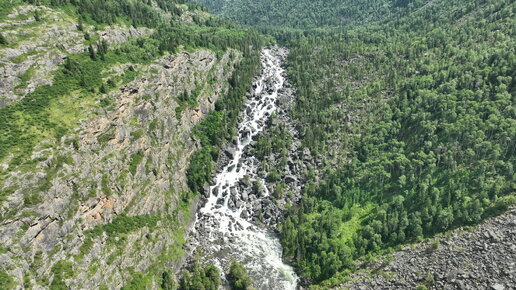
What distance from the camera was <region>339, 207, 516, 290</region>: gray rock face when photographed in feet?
239

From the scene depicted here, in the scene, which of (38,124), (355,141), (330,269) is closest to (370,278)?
(330,269)

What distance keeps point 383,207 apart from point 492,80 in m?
70.5

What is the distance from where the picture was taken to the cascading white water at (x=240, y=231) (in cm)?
9081

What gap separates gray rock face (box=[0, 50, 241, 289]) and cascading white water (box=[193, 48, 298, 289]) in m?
8.92

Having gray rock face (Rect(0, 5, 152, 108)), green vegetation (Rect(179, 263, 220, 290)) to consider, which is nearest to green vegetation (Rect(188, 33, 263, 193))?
green vegetation (Rect(179, 263, 220, 290))

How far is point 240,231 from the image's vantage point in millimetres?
102875

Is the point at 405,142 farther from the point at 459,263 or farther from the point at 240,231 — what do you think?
the point at 240,231

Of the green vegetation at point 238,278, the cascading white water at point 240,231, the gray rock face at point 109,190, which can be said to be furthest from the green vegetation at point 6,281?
the green vegetation at point 238,278

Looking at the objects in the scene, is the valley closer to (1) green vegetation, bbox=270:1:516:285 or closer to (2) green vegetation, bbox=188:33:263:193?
(1) green vegetation, bbox=270:1:516:285

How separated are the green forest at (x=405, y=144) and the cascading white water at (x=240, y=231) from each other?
5616mm

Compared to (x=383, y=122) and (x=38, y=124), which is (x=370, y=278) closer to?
(x=383, y=122)

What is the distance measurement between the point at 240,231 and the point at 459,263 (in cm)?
5855

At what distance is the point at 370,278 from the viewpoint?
8206cm

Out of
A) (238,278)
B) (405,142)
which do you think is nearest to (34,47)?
(238,278)
